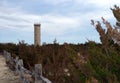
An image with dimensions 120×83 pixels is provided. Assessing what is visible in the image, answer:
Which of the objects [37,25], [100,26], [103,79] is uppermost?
[37,25]

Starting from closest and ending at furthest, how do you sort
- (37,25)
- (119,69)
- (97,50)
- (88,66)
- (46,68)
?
(88,66) < (119,69) < (97,50) < (46,68) < (37,25)

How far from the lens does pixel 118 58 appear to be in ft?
14.7

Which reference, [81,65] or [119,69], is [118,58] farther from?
[81,65]

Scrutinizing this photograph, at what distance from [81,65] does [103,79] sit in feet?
0.95

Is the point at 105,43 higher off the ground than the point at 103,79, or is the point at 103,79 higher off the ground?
the point at 105,43

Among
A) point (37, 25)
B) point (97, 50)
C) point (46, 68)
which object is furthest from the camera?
point (37, 25)

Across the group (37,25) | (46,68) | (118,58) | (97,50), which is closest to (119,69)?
(118,58)

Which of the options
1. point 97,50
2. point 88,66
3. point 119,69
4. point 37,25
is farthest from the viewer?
point 37,25

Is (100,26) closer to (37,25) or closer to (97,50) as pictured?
(97,50)

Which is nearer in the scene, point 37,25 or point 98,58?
point 98,58

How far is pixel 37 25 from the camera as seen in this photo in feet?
164

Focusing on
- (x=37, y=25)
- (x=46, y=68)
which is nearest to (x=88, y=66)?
(x=46, y=68)

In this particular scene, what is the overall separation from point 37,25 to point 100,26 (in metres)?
45.5

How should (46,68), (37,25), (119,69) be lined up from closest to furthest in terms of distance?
(119,69), (46,68), (37,25)
